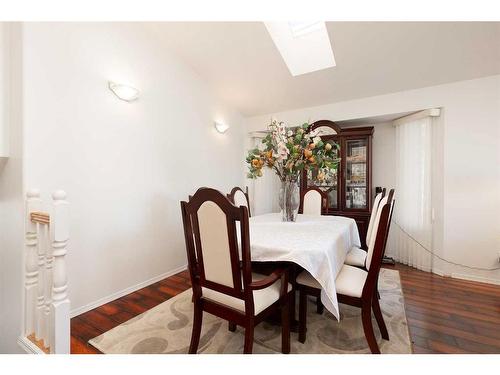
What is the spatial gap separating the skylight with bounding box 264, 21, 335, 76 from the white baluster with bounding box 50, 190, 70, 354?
2532mm

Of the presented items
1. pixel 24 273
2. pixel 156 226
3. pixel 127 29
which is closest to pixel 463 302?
pixel 156 226

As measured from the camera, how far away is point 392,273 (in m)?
2.80

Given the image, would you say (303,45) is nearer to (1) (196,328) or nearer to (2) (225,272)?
(2) (225,272)

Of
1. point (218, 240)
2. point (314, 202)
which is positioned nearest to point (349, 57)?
point (314, 202)

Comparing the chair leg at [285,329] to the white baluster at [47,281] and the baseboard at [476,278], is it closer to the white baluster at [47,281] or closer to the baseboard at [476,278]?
the white baluster at [47,281]

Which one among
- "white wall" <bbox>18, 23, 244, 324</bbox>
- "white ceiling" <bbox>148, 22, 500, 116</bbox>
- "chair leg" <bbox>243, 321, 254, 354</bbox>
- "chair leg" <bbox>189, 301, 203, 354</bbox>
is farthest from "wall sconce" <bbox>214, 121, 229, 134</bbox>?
"chair leg" <bbox>243, 321, 254, 354</bbox>

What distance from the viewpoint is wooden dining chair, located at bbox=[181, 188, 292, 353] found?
3.81ft

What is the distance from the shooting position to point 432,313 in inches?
74.8

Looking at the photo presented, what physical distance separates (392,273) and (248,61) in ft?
10.2

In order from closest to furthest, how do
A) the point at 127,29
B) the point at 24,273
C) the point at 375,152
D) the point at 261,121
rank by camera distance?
the point at 24,273, the point at 127,29, the point at 375,152, the point at 261,121

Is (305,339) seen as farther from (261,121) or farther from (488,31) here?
(261,121)

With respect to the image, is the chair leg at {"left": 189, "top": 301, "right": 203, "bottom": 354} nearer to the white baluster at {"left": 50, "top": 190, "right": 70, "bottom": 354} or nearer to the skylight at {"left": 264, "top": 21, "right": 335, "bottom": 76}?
the white baluster at {"left": 50, "top": 190, "right": 70, "bottom": 354}

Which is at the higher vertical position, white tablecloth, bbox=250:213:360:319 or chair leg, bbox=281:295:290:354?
white tablecloth, bbox=250:213:360:319

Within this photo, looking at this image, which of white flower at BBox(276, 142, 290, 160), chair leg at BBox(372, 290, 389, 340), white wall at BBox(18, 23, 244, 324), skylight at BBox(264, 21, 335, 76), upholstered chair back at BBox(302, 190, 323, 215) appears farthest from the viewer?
upholstered chair back at BBox(302, 190, 323, 215)
